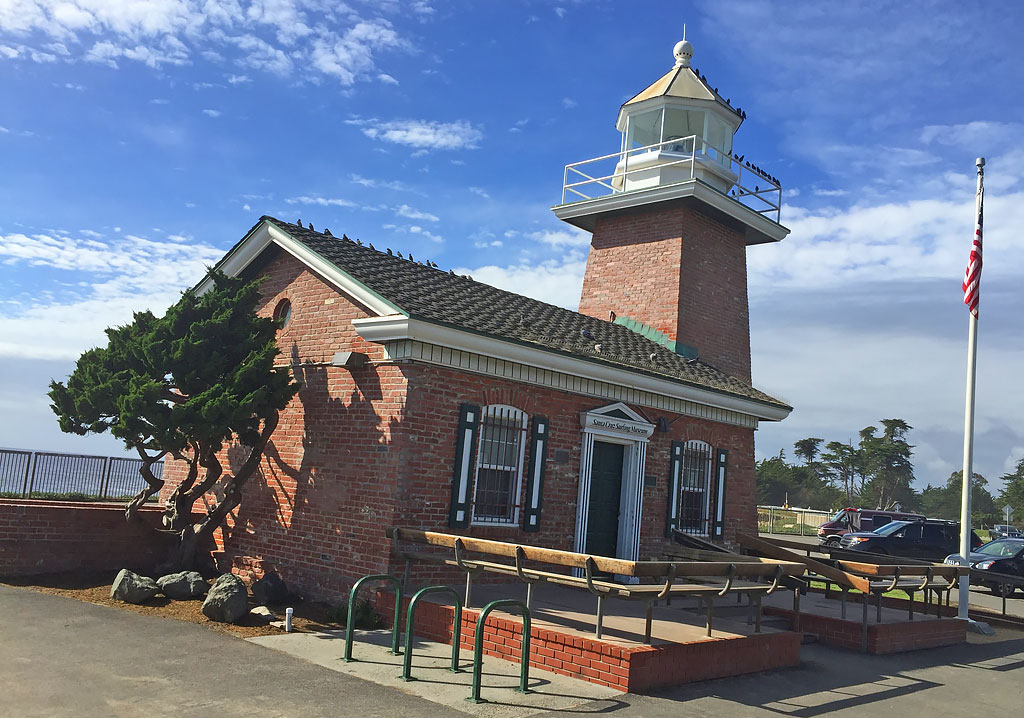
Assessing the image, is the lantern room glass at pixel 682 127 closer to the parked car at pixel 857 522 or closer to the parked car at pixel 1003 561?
the parked car at pixel 1003 561

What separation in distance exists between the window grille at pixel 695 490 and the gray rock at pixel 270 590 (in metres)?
7.00

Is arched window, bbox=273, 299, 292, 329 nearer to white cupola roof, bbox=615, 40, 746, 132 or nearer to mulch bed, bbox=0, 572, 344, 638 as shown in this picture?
mulch bed, bbox=0, 572, 344, 638

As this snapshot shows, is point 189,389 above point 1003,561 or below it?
above

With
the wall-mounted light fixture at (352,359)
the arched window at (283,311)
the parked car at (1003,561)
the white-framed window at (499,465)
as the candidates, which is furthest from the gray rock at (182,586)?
the parked car at (1003,561)

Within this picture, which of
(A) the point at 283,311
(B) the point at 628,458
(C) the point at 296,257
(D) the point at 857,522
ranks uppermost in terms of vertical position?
(C) the point at 296,257

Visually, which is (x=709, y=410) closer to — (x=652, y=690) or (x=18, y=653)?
(x=652, y=690)

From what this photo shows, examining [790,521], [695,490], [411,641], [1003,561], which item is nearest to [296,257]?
[411,641]

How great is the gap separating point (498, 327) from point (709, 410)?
540 cm

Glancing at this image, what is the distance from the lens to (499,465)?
38.9ft

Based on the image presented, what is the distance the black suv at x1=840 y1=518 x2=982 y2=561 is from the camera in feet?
81.7

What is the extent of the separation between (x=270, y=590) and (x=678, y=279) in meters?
10.7

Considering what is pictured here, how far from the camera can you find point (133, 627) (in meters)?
9.11

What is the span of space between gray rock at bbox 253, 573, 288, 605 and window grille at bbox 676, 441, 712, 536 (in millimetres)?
6997

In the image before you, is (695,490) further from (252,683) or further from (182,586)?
(252,683)
